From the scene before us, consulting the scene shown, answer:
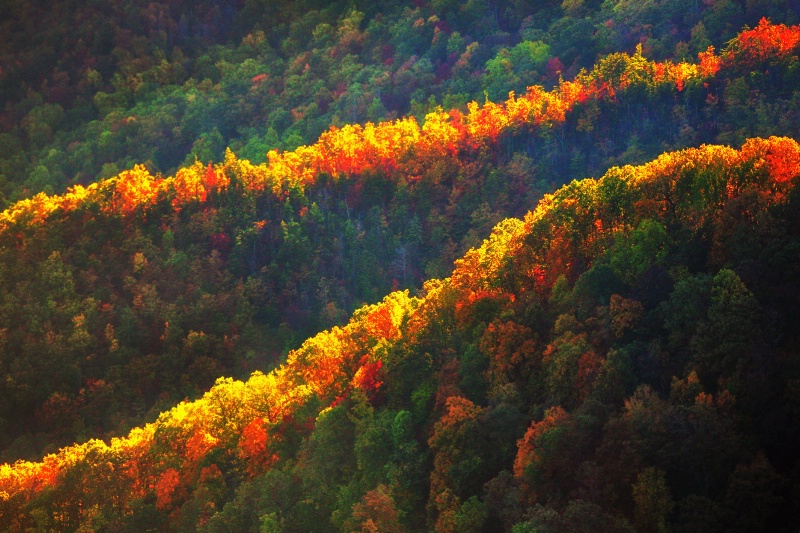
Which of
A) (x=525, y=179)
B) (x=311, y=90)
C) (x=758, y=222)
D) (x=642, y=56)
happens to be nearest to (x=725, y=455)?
(x=758, y=222)

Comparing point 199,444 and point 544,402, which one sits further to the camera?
point 199,444

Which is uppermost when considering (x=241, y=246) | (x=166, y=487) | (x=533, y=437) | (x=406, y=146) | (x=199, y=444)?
(x=533, y=437)

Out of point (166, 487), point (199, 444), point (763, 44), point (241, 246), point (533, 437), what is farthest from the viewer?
point (241, 246)

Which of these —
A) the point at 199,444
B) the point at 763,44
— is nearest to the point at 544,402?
the point at 199,444

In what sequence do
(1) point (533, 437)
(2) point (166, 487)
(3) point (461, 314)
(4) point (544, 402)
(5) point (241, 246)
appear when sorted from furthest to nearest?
(5) point (241, 246)
(2) point (166, 487)
(3) point (461, 314)
(4) point (544, 402)
(1) point (533, 437)

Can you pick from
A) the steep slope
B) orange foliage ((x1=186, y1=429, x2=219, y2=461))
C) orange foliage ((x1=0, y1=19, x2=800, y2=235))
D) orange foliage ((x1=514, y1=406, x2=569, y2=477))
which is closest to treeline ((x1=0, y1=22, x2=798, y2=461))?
orange foliage ((x1=0, y1=19, x2=800, y2=235))

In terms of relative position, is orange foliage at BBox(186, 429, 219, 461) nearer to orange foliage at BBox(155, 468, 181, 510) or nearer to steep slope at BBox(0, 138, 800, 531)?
steep slope at BBox(0, 138, 800, 531)

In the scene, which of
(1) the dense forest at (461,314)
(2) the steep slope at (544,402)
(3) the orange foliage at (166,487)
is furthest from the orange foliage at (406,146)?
(3) the orange foliage at (166,487)

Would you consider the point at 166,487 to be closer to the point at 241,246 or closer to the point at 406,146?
the point at 241,246
